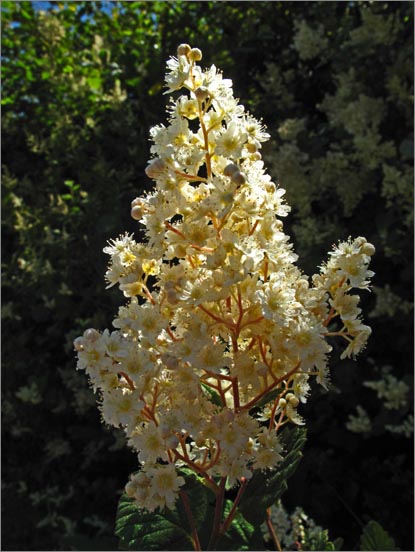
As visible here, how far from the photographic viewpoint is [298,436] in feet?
3.26

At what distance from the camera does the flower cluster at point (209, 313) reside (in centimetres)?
81

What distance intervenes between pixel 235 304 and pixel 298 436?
0.86 feet

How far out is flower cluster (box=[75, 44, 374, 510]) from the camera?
32.0 inches

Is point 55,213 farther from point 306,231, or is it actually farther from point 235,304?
point 235,304

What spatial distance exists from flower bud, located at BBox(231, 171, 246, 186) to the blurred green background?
143 centimetres

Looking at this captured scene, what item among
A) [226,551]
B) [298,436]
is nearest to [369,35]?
[298,436]

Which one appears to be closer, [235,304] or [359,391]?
[235,304]

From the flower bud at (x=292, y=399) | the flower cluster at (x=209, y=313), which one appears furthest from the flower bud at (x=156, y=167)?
the flower bud at (x=292, y=399)

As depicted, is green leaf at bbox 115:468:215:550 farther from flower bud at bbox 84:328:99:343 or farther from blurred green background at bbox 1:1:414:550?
blurred green background at bbox 1:1:414:550

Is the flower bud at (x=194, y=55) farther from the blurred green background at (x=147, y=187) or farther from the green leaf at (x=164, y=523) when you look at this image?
the blurred green background at (x=147, y=187)

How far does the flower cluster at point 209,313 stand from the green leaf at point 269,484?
8cm

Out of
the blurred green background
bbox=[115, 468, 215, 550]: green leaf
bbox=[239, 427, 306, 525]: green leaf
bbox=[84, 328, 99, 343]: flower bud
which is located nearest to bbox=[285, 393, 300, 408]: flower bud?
bbox=[239, 427, 306, 525]: green leaf

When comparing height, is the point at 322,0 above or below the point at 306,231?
above

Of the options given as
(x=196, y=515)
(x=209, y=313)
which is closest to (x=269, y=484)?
(x=196, y=515)
